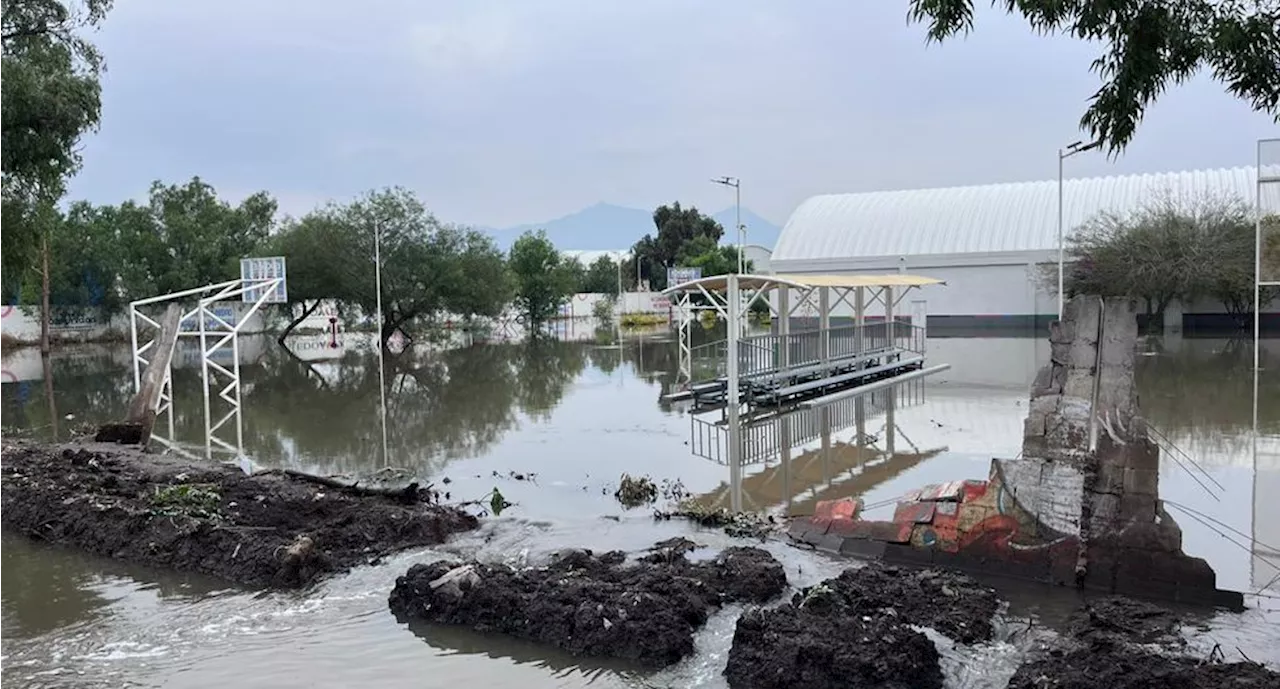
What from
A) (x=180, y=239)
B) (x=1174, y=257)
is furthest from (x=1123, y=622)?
(x=180, y=239)

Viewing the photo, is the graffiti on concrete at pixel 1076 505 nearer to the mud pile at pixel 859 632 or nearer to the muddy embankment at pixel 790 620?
the muddy embankment at pixel 790 620

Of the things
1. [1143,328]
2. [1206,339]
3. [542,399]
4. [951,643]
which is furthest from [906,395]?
[1143,328]

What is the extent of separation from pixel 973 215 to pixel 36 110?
45.3m

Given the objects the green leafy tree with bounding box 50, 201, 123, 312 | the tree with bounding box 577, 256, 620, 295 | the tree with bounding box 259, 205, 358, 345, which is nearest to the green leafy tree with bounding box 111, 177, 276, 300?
the green leafy tree with bounding box 50, 201, 123, 312

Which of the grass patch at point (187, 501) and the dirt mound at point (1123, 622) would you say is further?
the grass patch at point (187, 501)

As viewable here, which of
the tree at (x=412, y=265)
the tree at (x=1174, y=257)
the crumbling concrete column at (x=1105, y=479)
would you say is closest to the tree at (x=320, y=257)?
the tree at (x=412, y=265)

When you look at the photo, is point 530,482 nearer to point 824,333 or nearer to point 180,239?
point 824,333

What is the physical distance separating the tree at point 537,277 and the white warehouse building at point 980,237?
47.5ft

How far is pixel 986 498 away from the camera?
7.49 metres

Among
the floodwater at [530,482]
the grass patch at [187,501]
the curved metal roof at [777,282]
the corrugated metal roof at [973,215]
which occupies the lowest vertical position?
the floodwater at [530,482]

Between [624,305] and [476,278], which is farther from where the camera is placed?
[624,305]

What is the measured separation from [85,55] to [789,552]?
16.8 meters

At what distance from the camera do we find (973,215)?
50.9m

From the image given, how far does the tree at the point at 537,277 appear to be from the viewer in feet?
198
